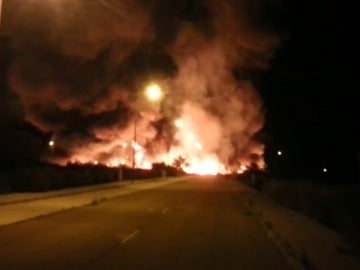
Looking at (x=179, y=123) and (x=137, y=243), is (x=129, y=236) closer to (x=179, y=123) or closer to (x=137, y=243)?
(x=137, y=243)

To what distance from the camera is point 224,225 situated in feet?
73.5

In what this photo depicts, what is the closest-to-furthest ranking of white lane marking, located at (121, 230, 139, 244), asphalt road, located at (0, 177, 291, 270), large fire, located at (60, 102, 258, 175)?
asphalt road, located at (0, 177, 291, 270), white lane marking, located at (121, 230, 139, 244), large fire, located at (60, 102, 258, 175)

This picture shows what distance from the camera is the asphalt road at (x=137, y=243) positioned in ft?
41.0

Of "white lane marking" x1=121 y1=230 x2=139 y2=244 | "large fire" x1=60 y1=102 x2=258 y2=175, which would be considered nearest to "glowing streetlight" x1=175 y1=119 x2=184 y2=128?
"large fire" x1=60 y1=102 x2=258 y2=175

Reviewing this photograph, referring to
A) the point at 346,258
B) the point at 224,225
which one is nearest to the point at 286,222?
the point at 224,225

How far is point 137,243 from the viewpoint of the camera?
631 inches

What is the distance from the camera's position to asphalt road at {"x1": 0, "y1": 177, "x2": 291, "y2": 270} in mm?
12500

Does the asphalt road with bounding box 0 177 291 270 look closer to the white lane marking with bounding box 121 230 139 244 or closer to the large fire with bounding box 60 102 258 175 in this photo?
the white lane marking with bounding box 121 230 139 244

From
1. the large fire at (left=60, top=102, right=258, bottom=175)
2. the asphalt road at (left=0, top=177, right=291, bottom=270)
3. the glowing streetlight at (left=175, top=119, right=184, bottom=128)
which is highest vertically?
the glowing streetlight at (left=175, top=119, right=184, bottom=128)

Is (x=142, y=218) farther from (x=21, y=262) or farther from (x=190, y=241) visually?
(x=21, y=262)

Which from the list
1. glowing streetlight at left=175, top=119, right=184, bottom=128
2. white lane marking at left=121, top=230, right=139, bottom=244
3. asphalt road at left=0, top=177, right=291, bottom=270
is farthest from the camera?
glowing streetlight at left=175, top=119, right=184, bottom=128

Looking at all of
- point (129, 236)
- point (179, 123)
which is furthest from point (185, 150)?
point (129, 236)

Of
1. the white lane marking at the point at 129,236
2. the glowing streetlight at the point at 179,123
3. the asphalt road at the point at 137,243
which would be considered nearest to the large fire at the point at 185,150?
the glowing streetlight at the point at 179,123

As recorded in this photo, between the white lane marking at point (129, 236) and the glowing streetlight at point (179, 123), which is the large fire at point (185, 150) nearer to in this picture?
the glowing streetlight at point (179, 123)
